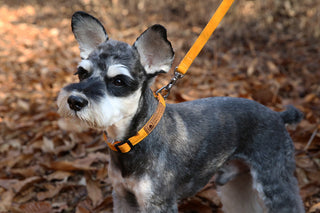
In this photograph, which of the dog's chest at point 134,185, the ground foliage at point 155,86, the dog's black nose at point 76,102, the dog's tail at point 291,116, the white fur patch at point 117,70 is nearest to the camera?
the dog's black nose at point 76,102

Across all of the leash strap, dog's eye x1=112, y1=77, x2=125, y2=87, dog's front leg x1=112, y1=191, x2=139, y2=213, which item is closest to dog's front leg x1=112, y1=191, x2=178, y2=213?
dog's front leg x1=112, y1=191, x2=139, y2=213

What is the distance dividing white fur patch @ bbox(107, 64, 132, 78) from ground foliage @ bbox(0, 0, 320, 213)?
6.28 ft

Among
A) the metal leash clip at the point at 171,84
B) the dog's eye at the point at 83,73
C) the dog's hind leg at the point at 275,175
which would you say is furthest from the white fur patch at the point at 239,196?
the dog's eye at the point at 83,73

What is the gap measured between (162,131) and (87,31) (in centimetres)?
119

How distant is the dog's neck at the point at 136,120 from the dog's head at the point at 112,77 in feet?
0.14

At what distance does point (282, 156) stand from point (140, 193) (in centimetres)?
148

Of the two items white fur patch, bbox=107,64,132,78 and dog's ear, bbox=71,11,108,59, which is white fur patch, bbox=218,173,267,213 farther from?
dog's ear, bbox=71,11,108,59

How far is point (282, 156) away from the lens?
3082mm

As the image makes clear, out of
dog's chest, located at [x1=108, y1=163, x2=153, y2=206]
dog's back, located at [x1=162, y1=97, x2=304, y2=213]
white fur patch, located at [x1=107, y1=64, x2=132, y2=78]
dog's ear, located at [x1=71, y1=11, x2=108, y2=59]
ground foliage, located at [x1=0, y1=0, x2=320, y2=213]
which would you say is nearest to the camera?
white fur patch, located at [x1=107, y1=64, x2=132, y2=78]

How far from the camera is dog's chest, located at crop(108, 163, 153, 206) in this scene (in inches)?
103

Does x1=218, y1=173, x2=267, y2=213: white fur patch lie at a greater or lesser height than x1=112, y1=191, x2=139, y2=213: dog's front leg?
lesser

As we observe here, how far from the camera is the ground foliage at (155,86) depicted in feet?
13.3

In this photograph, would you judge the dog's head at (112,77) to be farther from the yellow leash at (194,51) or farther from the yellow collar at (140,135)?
the yellow leash at (194,51)

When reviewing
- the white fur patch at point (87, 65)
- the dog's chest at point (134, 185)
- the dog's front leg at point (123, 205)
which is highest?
the white fur patch at point (87, 65)
